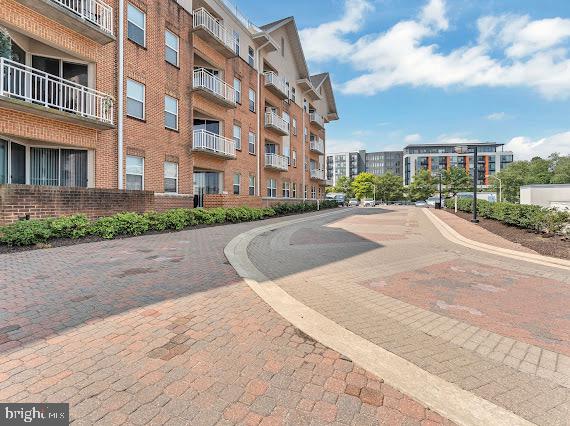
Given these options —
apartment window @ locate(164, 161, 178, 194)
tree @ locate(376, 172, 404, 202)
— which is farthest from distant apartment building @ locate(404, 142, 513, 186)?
apartment window @ locate(164, 161, 178, 194)

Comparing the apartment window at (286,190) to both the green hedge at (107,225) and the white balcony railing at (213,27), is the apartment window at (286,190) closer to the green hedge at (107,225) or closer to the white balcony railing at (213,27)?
the white balcony railing at (213,27)

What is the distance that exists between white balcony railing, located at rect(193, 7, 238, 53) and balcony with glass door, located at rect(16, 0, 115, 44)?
216 inches

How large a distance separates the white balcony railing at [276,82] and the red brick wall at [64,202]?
1662cm

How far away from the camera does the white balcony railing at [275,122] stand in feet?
85.1

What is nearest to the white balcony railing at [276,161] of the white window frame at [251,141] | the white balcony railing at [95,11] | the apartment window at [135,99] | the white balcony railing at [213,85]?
the white window frame at [251,141]

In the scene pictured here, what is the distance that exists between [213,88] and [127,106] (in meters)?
6.03

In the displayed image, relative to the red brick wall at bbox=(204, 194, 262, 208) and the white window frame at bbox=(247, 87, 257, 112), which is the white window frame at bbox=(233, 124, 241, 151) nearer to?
the white window frame at bbox=(247, 87, 257, 112)

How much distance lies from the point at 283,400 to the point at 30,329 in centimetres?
310

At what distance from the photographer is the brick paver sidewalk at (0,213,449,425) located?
2369 mm

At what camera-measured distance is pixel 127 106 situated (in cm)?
1403

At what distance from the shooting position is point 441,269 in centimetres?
714

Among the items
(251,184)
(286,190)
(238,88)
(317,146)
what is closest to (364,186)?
(317,146)
